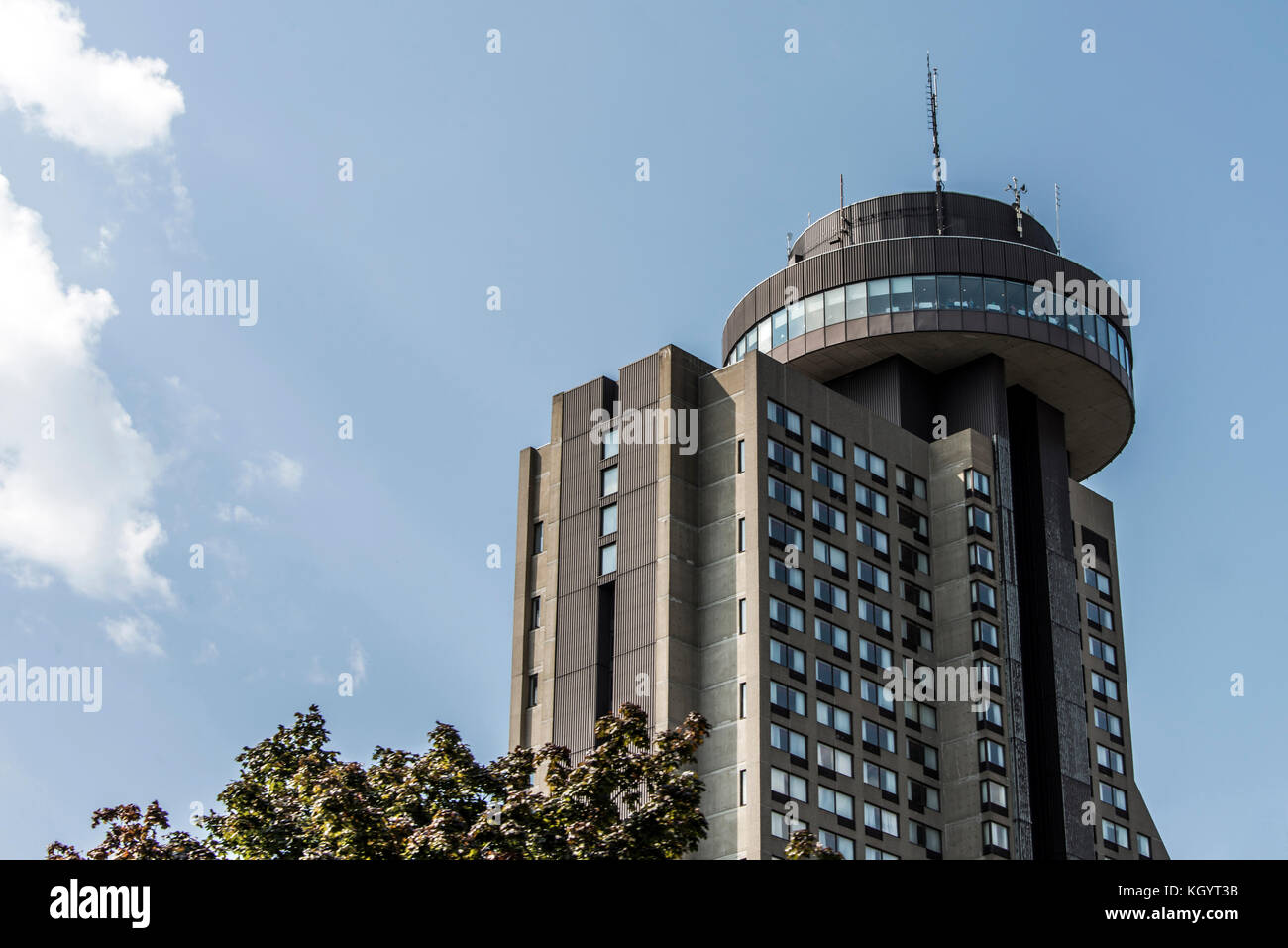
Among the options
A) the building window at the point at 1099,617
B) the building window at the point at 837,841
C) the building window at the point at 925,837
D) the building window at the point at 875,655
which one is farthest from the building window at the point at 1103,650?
the building window at the point at 837,841

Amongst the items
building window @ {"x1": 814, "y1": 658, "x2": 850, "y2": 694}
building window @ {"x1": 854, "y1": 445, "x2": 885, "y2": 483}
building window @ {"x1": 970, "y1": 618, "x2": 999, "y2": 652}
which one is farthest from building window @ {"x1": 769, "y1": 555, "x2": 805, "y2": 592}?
building window @ {"x1": 970, "y1": 618, "x2": 999, "y2": 652}

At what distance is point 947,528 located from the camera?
11100cm

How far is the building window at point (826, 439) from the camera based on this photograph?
105188 mm

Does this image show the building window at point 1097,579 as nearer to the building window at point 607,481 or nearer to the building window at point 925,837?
the building window at point 925,837

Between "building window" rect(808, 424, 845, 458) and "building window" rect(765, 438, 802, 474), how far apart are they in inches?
76.1

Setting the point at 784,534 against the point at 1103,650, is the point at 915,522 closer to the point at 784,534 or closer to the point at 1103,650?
the point at 784,534

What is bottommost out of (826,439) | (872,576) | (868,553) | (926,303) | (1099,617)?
(872,576)

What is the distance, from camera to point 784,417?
342ft

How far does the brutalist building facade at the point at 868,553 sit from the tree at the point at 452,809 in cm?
4328

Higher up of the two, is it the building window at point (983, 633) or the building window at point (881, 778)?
the building window at point (983, 633)

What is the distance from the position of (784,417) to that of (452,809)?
61606 mm

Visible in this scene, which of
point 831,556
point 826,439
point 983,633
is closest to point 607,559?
point 831,556

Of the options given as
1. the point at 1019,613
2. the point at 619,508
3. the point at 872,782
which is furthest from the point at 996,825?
the point at 619,508

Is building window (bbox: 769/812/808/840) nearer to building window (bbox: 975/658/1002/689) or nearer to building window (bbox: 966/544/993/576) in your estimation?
building window (bbox: 975/658/1002/689)
